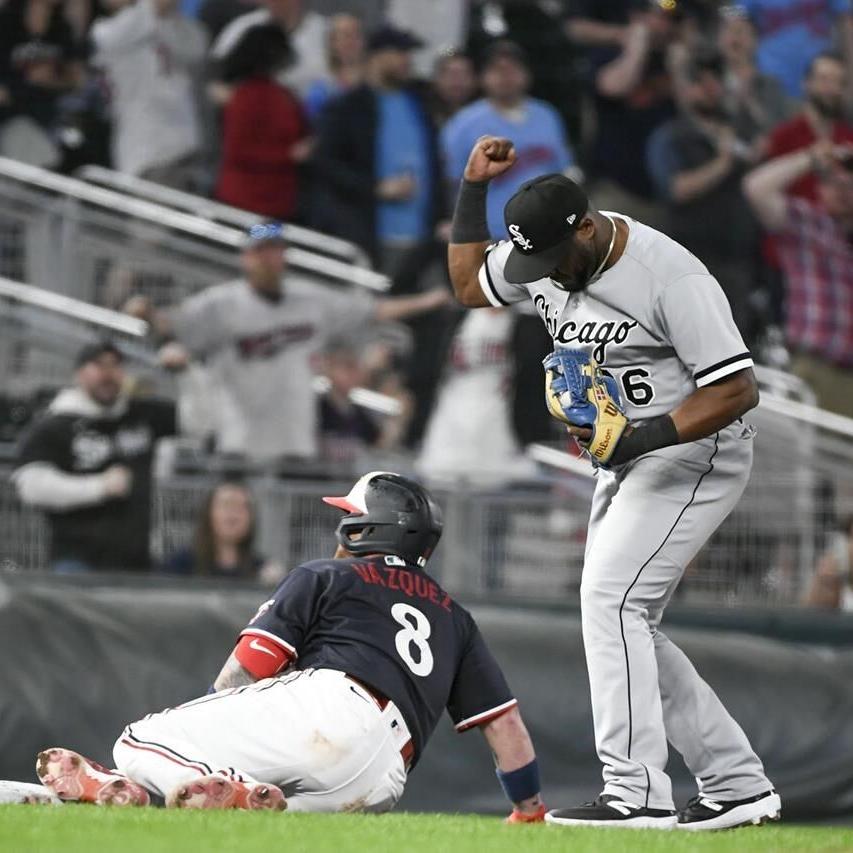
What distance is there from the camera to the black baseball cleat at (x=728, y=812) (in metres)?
5.35

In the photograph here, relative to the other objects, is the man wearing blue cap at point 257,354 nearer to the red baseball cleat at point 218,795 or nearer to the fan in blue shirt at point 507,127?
the fan in blue shirt at point 507,127

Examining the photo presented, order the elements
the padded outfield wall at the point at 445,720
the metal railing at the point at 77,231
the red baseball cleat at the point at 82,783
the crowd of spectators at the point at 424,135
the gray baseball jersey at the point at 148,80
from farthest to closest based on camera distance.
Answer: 1. the gray baseball jersey at the point at 148,80
2. the crowd of spectators at the point at 424,135
3. the metal railing at the point at 77,231
4. the padded outfield wall at the point at 445,720
5. the red baseball cleat at the point at 82,783

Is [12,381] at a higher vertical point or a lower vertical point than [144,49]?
lower

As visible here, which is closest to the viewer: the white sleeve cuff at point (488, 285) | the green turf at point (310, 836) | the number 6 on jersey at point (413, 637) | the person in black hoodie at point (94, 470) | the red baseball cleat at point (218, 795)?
the green turf at point (310, 836)

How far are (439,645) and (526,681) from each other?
269 cm

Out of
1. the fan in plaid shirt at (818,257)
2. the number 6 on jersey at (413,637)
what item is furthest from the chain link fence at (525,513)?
the number 6 on jersey at (413,637)

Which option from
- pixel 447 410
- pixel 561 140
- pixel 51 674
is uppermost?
pixel 561 140

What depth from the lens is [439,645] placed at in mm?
5246

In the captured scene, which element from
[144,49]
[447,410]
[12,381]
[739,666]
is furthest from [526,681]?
[144,49]

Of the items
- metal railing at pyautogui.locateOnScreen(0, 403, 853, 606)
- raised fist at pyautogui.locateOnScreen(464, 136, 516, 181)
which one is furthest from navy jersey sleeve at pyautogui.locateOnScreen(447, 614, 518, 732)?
metal railing at pyautogui.locateOnScreen(0, 403, 853, 606)

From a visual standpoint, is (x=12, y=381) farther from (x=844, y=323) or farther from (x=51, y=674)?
(x=844, y=323)

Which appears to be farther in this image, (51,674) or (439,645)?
(51,674)

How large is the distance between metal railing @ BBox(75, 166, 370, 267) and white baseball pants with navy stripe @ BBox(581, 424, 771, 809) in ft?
23.3

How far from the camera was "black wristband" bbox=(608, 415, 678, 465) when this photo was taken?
5086mm
